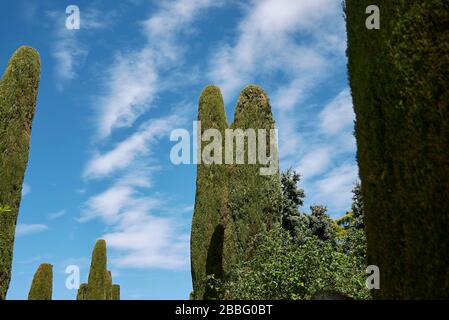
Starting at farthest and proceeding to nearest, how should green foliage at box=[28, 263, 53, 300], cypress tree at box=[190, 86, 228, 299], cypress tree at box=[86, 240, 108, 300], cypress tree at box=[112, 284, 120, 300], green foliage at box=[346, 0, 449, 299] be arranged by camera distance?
cypress tree at box=[112, 284, 120, 300] → cypress tree at box=[86, 240, 108, 300] → green foliage at box=[28, 263, 53, 300] → cypress tree at box=[190, 86, 228, 299] → green foliage at box=[346, 0, 449, 299]

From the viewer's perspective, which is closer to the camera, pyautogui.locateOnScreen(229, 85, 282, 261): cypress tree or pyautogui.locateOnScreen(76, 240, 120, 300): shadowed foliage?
pyautogui.locateOnScreen(229, 85, 282, 261): cypress tree

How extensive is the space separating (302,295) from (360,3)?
991cm

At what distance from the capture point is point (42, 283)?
96.0 feet

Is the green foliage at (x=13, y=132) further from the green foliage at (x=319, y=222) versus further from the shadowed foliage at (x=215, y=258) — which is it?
the green foliage at (x=319, y=222)

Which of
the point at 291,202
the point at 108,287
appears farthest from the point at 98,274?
the point at 291,202

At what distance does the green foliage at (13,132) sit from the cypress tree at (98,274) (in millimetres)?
15058

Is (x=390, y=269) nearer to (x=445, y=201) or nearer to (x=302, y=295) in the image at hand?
(x=445, y=201)

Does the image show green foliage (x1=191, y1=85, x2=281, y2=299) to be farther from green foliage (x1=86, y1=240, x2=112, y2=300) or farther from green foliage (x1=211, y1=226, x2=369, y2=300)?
green foliage (x1=86, y1=240, x2=112, y2=300)

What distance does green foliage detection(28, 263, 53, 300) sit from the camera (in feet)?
94.7

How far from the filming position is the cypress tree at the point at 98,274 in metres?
32.6

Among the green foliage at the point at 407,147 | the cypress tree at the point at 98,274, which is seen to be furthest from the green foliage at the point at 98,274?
the green foliage at the point at 407,147

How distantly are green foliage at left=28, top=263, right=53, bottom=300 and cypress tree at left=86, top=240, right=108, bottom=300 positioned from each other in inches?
134

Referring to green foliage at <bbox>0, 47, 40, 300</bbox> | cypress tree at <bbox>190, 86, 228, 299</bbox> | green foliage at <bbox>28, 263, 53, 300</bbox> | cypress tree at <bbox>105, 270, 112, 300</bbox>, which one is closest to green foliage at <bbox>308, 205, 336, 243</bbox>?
cypress tree at <bbox>190, 86, 228, 299</bbox>
